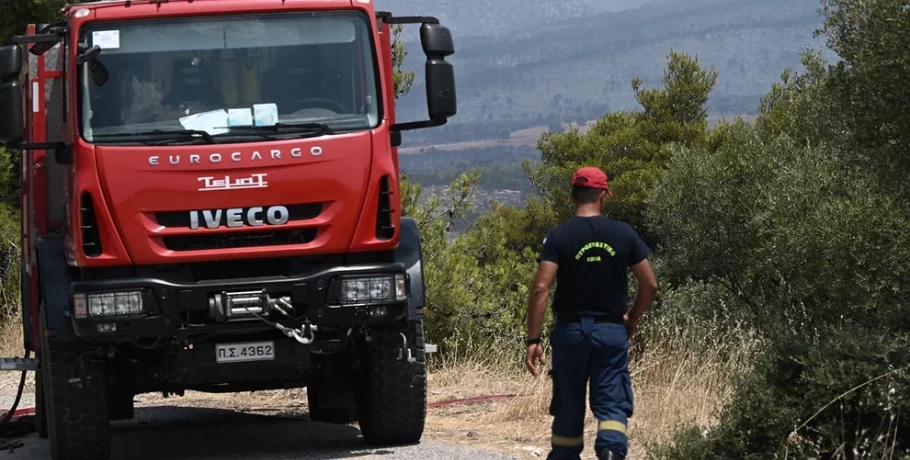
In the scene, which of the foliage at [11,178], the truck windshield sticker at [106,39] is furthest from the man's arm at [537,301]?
the foliage at [11,178]

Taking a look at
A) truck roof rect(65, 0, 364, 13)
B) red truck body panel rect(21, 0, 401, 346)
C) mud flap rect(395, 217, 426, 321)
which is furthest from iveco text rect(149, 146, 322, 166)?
mud flap rect(395, 217, 426, 321)

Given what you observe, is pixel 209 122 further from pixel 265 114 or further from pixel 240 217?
pixel 240 217

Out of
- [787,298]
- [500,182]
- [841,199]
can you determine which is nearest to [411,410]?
[841,199]

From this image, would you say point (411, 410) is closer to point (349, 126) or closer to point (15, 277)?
point (349, 126)

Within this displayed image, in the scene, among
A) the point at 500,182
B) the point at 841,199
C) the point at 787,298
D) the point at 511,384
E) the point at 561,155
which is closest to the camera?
the point at 511,384

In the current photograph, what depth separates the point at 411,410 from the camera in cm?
972

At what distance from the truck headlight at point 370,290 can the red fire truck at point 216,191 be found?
0.01 m

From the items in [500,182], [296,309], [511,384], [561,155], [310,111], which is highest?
[310,111]

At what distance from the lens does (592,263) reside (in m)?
7.52

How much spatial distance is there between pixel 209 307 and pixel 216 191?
0.70m

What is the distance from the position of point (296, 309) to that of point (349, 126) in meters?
1.17

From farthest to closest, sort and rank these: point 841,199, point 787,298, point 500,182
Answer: point 500,182 < point 787,298 < point 841,199

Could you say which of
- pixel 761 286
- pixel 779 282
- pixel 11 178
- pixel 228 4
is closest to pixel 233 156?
pixel 228 4

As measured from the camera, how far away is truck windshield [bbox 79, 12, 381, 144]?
29.5ft
